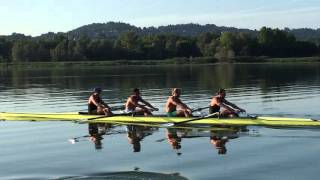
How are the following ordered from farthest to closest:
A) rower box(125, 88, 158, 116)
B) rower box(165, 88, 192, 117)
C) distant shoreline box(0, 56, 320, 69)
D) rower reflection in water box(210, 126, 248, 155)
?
distant shoreline box(0, 56, 320, 69) → rower box(125, 88, 158, 116) → rower box(165, 88, 192, 117) → rower reflection in water box(210, 126, 248, 155)

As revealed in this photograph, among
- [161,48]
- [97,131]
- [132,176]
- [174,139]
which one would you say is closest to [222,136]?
[174,139]

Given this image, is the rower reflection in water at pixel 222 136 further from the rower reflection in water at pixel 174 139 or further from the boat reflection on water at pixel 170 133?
the rower reflection in water at pixel 174 139

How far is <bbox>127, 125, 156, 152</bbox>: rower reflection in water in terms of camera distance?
2047cm

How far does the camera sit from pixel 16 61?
15625cm

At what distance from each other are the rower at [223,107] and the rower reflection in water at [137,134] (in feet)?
9.75

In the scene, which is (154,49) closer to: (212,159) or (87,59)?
(87,59)

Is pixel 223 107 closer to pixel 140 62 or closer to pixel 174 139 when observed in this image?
pixel 174 139

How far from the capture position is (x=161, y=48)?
162750 mm

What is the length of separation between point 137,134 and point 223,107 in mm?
4085

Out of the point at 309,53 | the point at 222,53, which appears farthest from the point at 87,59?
the point at 309,53

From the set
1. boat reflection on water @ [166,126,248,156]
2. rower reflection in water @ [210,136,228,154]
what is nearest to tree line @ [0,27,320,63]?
boat reflection on water @ [166,126,248,156]

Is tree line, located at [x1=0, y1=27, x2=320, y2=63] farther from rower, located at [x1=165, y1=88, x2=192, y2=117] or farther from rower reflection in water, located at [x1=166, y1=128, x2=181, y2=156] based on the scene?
rower reflection in water, located at [x1=166, y1=128, x2=181, y2=156]

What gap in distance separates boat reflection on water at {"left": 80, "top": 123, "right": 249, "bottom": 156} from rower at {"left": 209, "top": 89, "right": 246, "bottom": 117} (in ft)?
3.42

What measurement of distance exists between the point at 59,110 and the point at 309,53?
13612cm
